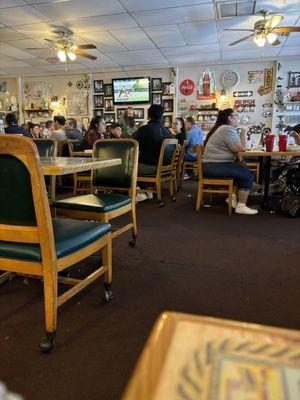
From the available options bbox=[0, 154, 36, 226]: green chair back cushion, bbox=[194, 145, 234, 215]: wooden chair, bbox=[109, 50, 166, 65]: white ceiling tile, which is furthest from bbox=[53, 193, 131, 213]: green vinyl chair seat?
bbox=[109, 50, 166, 65]: white ceiling tile

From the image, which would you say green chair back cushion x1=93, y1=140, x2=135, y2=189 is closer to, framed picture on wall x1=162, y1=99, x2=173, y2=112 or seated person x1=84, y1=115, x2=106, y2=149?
seated person x1=84, y1=115, x2=106, y2=149

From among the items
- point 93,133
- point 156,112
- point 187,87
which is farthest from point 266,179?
point 187,87

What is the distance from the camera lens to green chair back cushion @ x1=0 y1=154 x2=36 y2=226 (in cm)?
113

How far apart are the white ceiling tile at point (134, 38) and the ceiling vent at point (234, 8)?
1.40 m

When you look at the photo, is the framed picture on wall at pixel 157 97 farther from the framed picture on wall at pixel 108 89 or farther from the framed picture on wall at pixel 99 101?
the framed picture on wall at pixel 99 101

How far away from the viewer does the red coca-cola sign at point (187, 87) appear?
7.25 metres

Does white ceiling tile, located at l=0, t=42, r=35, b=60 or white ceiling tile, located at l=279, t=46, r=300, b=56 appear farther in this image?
white ceiling tile, located at l=279, t=46, r=300, b=56

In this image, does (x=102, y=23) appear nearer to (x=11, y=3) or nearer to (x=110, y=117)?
(x=11, y=3)

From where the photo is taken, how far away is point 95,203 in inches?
78.8

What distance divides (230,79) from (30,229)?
22.9ft

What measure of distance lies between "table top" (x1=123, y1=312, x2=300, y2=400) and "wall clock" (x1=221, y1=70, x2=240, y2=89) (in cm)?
742

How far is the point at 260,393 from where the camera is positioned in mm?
342

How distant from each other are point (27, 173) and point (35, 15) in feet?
14.1

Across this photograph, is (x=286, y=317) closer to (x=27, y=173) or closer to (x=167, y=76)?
(x=27, y=173)
